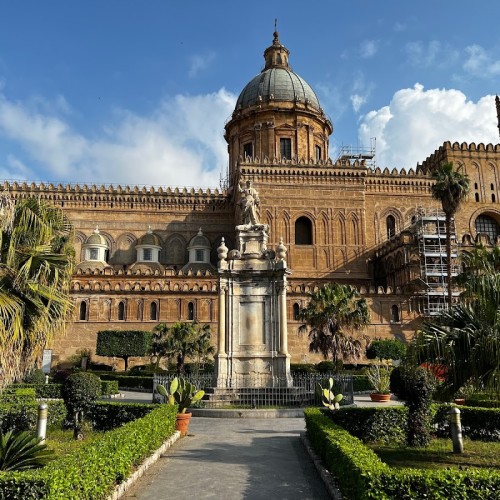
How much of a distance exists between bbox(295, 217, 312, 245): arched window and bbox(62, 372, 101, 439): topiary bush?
31.2m

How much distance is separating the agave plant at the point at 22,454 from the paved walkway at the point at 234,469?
4.18 ft

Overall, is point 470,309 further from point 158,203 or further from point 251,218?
point 158,203

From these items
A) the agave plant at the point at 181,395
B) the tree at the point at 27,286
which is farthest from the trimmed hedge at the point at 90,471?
the agave plant at the point at 181,395

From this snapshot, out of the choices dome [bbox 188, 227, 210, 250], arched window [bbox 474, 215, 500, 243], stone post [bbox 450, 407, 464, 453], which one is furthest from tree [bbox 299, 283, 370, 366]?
arched window [bbox 474, 215, 500, 243]

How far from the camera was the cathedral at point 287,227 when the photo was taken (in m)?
35.1

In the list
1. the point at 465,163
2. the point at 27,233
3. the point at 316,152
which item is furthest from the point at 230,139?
the point at 27,233

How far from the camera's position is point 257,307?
15594 mm

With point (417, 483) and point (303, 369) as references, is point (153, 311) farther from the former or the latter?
point (417, 483)

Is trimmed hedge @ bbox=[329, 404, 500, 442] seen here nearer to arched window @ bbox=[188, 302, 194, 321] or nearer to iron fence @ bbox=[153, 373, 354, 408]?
iron fence @ bbox=[153, 373, 354, 408]

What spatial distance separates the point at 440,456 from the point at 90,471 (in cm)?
610

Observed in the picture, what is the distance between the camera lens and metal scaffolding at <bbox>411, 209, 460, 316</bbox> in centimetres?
3562

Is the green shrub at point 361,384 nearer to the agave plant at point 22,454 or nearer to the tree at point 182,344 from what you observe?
the tree at point 182,344

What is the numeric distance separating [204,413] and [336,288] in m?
13.8

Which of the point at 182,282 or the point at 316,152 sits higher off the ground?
the point at 316,152
